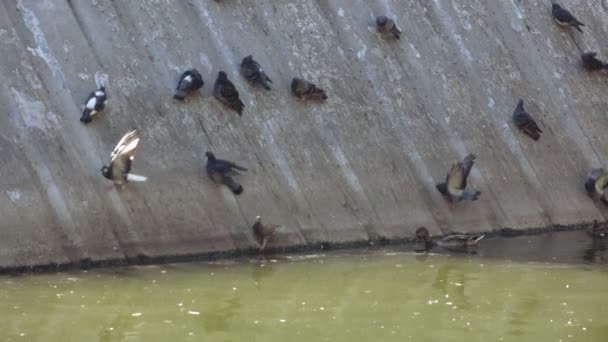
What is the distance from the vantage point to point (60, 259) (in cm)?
1353

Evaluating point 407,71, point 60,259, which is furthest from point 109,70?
point 407,71

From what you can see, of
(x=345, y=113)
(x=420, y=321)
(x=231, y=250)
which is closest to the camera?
(x=420, y=321)

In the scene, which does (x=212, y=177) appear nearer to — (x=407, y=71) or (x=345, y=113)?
(x=345, y=113)

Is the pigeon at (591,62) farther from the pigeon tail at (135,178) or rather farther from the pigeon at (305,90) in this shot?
the pigeon tail at (135,178)

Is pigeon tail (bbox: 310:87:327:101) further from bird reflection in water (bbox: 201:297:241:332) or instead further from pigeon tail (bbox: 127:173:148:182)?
bird reflection in water (bbox: 201:297:241:332)

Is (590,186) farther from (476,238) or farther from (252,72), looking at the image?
(252,72)

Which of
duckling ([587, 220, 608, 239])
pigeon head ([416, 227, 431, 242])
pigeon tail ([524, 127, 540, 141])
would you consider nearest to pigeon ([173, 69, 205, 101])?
pigeon head ([416, 227, 431, 242])

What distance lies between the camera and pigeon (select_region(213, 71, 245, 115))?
15727mm

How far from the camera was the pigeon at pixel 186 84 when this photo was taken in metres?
15.6

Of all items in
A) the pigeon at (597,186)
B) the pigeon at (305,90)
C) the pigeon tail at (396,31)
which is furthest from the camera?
the pigeon tail at (396,31)

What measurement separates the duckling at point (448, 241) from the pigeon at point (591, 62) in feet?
15.4

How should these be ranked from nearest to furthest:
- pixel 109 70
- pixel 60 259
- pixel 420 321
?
pixel 420 321, pixel 60 259, pixel 109 70

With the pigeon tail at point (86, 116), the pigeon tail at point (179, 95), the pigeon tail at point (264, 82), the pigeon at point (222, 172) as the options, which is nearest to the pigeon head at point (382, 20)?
the pigeon tail at point (264, 82)

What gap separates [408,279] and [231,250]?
2201 mm
